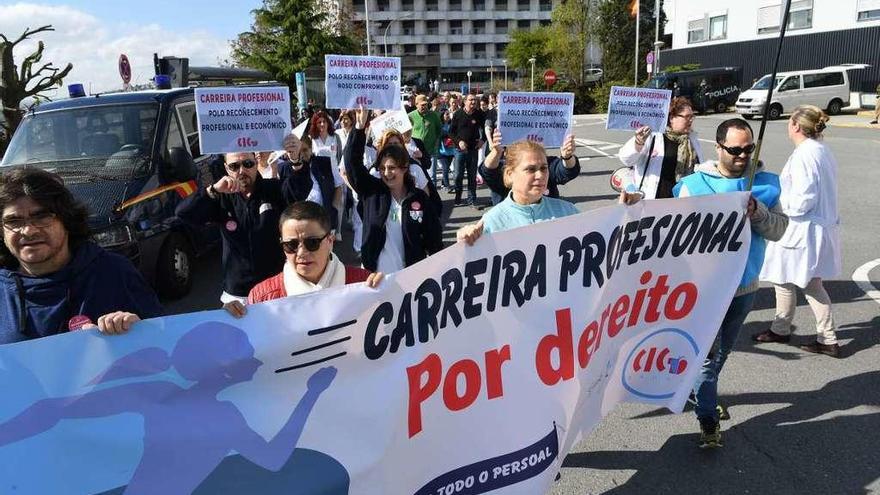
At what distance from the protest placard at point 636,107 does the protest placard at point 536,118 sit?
63 cm

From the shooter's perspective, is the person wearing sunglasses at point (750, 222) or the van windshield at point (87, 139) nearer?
the person wearing sunglasses at point (750, 222)

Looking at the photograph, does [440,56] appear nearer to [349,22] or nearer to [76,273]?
[349,22]

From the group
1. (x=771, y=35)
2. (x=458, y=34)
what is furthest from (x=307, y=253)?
(x=458, y=34)

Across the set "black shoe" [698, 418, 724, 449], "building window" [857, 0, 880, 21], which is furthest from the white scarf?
"building window" [857, 0, 880, 21]

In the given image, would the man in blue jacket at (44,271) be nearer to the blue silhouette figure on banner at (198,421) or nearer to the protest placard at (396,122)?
the blue silhouette figure on banner at (198,421)

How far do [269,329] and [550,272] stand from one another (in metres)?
1.23

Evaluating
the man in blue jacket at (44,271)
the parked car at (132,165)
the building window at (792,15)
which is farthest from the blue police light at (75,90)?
the building window at (792,15)

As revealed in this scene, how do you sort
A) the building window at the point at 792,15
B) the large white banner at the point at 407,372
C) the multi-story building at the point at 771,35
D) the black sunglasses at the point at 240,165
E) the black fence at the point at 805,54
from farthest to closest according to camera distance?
the building window at the point at 792,15 < the multi-story building at the point at 771,35 < the black fence at the point at 805,54 < the black sunglasses at the point at 240,165 < the large white banner at the point at 407,372

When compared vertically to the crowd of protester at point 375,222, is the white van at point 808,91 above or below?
above

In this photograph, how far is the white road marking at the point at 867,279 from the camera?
570 cm

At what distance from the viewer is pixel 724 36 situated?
40219 mm

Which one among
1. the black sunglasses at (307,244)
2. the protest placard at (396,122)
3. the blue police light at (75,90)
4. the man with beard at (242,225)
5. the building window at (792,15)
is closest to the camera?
the black sunglasses at (307,244)

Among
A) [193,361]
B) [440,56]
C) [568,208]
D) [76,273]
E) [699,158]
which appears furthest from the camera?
[440,56]

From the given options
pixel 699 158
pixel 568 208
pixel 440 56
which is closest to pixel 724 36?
pixel 699 158
